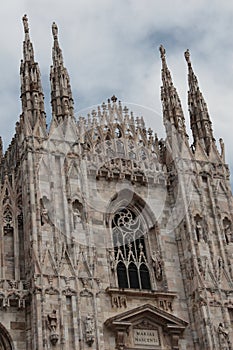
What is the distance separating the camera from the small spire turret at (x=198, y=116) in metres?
24.2

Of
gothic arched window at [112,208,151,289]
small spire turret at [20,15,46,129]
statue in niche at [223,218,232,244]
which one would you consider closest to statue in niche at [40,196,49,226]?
gothic arched window at [112,208,151,289]

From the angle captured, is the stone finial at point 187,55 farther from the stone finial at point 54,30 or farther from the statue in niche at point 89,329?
the statue in niche at point 89,329

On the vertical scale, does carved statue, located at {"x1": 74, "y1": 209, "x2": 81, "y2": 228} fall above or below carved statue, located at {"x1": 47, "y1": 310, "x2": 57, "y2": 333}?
above

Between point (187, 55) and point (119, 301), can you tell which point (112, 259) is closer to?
point (119, 301)

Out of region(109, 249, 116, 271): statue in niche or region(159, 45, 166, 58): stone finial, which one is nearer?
region(109, 249, 116, 271): statue in niche

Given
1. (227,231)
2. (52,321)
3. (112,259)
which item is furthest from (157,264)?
(52,321)

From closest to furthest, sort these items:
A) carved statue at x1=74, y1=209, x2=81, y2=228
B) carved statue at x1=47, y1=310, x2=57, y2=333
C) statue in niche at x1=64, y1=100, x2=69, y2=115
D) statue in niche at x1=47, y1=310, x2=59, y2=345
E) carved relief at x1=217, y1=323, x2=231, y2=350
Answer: statue in niche at x1=47, y1=310, x2=59, y2=345, carved statue at x1=47, y1=310, x2=57, y2=333, carved relief at x1=217, y1=323, x2=231, y2=350, carved statue at x1=74, y1=209, x2=81, y2=228, statue in niche at x1=64, y1=100, x2=69, y2=115

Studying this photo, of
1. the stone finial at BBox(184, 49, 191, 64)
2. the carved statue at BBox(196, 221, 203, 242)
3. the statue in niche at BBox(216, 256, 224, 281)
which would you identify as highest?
the stone finial at BBox(184, 49, 191, 64)

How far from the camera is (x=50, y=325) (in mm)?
17844

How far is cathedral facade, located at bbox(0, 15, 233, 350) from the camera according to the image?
18562mm

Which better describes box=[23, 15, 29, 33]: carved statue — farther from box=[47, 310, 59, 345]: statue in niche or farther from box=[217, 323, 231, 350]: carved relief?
box=[217, 323, 231, 350]: carved relief

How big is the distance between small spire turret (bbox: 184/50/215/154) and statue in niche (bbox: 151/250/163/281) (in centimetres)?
465

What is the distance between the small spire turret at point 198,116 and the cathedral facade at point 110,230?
0.20 feet

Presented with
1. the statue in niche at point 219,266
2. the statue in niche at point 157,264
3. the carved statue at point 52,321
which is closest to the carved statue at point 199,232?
the statue in niche at point 219,266
